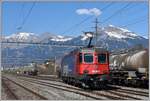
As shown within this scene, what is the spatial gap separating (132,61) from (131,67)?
Answer: 0.60 m

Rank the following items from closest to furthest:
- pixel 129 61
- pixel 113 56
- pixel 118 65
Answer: pixel 129 61 < pixel 118 65 < pixel 113 56

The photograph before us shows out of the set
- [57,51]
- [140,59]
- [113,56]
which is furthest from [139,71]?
[57,51]

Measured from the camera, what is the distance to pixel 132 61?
72.5 ft

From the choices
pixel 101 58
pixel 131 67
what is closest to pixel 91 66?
pixel 101 58

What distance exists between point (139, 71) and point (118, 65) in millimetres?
4079

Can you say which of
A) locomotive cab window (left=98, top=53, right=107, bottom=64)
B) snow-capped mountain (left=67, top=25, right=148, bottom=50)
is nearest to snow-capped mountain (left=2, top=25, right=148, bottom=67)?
snow-capped mountain (left=67, top=25, right=148, bottom=50)

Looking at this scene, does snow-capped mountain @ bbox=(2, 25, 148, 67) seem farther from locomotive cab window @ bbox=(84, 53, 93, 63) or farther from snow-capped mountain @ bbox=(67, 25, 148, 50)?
locomotive cab window @ bbox=(84, 53, 93, 63)

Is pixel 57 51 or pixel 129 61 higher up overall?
pixel 57 51

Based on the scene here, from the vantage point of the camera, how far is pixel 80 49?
71.4ft

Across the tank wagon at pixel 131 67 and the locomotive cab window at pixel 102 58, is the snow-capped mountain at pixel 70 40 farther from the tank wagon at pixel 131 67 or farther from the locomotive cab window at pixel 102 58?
the locomotive cab window at pixel 102 58

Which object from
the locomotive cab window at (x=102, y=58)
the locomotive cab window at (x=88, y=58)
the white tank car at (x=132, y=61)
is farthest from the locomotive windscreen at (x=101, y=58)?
the white tank car at (x=132, y=61)

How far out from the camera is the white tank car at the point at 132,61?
67.3ft

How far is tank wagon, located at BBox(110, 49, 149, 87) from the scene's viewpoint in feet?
67.8

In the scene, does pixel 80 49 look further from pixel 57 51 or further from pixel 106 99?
pixel 57 51
